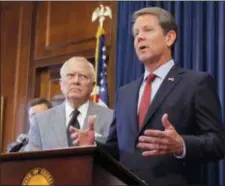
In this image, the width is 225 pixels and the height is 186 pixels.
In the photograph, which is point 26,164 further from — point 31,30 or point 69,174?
point 31,30

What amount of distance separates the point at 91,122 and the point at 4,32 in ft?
13.9

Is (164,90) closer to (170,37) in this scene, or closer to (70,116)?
(170,37)

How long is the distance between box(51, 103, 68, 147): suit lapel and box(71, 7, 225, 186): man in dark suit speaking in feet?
1.45

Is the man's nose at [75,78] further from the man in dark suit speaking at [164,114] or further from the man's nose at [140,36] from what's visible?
Answer: the man's nose at [140,36]

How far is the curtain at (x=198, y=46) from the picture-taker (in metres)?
3.95

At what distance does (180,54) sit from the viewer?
14.0 feet

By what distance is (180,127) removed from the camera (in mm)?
2318

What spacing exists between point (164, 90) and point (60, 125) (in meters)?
0.84

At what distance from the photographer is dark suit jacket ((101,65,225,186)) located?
2219 millimetres

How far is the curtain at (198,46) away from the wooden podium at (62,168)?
2395mm

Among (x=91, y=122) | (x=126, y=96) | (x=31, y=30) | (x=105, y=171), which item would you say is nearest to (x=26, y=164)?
(x=105, y=171)

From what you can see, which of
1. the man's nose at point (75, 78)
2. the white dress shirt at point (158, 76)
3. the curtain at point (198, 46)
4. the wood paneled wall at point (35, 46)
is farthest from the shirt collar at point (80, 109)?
the wood paneled wall at point (35, 46)

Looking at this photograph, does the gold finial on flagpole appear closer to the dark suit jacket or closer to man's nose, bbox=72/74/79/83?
man's nose, bbox=72/74/79/83

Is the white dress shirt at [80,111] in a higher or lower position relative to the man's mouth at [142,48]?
lower
